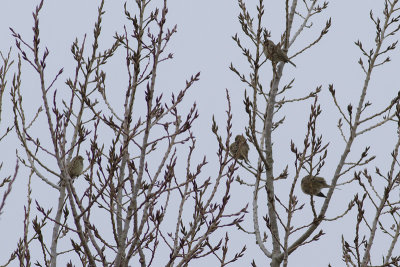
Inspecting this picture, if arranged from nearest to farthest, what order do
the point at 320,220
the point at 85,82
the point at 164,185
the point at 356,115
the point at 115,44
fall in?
the point at 164,185 < the point at 320,220 < the point at 356,115 < the point at 85,82 < the point at 115,44

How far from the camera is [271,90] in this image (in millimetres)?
5668

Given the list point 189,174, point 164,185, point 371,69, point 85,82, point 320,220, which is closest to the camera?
point 164,185

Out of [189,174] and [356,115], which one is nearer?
[189,174]

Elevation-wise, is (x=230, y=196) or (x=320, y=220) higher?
(x=320, y=220)

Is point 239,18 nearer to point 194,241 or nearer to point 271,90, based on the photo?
point 271,90

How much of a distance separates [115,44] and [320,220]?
15.4 feet

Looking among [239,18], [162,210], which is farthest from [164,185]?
[239,18]

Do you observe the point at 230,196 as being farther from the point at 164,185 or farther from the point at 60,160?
the point at 60,160

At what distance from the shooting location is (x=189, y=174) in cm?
407

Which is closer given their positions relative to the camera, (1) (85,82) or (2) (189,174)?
(2) (189,174)

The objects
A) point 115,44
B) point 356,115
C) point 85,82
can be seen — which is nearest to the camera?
point 356,115

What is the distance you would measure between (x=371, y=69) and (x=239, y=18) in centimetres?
184

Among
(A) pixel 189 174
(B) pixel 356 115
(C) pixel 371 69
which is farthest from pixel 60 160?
(C) pixel 371 69

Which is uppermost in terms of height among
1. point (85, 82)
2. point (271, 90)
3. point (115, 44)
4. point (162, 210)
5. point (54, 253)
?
point (115, 44)
